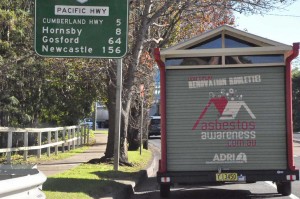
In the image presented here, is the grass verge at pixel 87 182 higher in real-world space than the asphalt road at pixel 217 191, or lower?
higher

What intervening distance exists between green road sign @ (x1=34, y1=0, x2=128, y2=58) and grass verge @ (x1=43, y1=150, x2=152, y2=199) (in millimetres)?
2773

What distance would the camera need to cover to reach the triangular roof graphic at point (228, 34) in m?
10.3

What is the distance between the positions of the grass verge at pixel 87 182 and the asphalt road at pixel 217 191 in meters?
0.61

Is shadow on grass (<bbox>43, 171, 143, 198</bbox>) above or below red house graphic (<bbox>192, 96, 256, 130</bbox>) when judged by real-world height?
below

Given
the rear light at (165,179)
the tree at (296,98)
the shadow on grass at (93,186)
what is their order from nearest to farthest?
1. the shadow on grass at (93,186)
2. the rear light at (165,179)
3. the tree at (296,98)

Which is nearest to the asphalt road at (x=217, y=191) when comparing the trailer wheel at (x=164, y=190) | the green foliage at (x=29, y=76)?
the trailer wheel at (x=164, y=190)

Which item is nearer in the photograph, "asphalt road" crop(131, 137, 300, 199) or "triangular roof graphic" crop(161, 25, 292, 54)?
"triangular roof graphic" crop(161, 25, 292, 54)

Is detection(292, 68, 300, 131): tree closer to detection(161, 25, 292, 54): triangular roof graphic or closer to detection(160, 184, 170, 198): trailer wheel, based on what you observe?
detection(161, 25, 292, 54): triangular roof graphic

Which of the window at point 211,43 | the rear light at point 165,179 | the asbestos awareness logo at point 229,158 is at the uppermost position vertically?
the window at point 211,43

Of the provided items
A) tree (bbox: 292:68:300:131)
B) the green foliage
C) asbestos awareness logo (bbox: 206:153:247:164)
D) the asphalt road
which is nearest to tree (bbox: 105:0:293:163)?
the green foliage

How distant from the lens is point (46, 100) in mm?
23297

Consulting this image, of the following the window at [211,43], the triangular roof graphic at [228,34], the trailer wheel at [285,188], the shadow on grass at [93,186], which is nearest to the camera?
the shadow on grass at [93,186]

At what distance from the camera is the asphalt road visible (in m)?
11.2

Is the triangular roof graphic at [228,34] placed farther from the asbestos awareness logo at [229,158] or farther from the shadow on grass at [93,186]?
the shadow on grass at [93,186]
